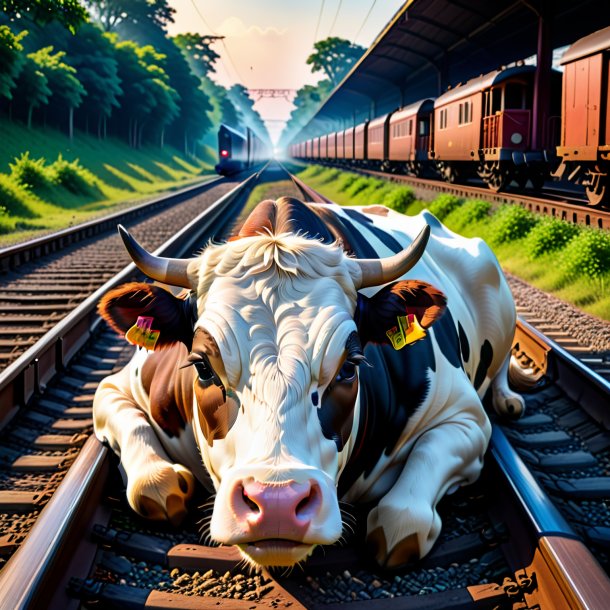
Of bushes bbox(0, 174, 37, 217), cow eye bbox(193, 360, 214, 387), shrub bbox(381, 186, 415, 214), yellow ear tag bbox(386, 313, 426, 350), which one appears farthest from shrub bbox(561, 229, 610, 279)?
bushes bbox(0, 174, 37, 217)

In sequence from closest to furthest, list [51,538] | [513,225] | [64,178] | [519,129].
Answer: [51,538]
[513,225]
[519,129]
[64,178]

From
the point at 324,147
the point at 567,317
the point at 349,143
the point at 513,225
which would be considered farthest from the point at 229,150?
the point at 567,317

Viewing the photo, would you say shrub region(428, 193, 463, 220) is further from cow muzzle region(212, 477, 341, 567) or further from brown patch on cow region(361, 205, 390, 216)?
cow muzzle region(212, 477, 341, 567)

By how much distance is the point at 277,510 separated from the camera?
87.7 inches

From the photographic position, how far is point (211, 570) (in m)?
2.94

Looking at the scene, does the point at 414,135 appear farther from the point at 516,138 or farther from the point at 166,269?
the point at 166,269

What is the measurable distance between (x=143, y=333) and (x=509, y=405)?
2.70 meters

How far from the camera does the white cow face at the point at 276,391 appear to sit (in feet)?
7.46

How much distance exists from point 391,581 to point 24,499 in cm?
179

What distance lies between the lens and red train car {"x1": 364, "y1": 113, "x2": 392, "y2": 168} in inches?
1350

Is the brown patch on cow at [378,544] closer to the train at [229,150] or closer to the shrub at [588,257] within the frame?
the shrub at [588,257]

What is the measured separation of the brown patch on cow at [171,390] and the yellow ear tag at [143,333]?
268 mm

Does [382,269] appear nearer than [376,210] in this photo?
Yes

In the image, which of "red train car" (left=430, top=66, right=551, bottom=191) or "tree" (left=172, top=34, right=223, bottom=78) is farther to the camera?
"tree" (left=172, top=34, right=223, bottom=78)
